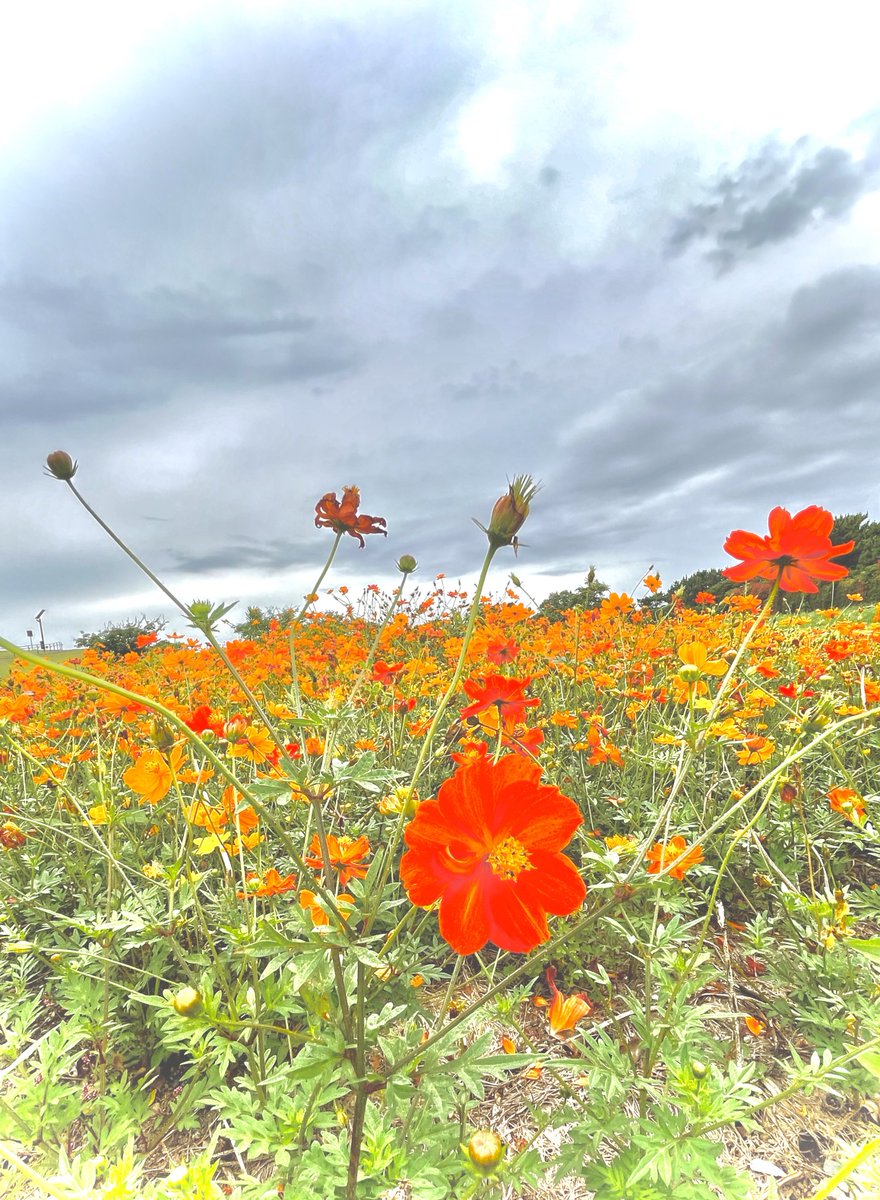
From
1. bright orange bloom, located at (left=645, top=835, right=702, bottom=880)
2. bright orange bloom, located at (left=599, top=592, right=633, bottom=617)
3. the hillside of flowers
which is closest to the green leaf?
the hillside of flowers

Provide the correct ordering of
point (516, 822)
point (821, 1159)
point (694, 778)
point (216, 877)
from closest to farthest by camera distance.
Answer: point (516, 822) < point (821, 1159) < point (216, 877) < point (694, 778)

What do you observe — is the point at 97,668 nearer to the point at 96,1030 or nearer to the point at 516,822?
the point at 96,1030

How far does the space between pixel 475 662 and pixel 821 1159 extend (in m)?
2.37

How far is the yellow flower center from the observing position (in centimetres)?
85

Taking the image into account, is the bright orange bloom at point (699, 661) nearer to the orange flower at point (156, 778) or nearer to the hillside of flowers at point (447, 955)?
the hillside of flowers at point (447, 955)

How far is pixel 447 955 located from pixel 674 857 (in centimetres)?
104

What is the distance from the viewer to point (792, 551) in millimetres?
1248

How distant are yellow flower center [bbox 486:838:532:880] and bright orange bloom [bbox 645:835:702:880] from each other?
340 millimetres

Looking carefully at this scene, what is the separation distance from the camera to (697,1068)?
41.8 inches

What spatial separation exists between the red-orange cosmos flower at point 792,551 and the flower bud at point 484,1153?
1.07 meters

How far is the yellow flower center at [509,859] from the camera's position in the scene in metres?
0.85

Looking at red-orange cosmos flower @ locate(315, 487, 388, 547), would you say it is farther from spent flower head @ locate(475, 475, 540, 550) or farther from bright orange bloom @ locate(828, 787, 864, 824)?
bright orange bloom @ locate(828, 787, 864, 824)

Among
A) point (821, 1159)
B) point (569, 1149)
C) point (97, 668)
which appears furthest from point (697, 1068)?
point (97, 668)

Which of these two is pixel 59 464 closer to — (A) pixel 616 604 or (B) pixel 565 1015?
(B) pixel 565 1015
